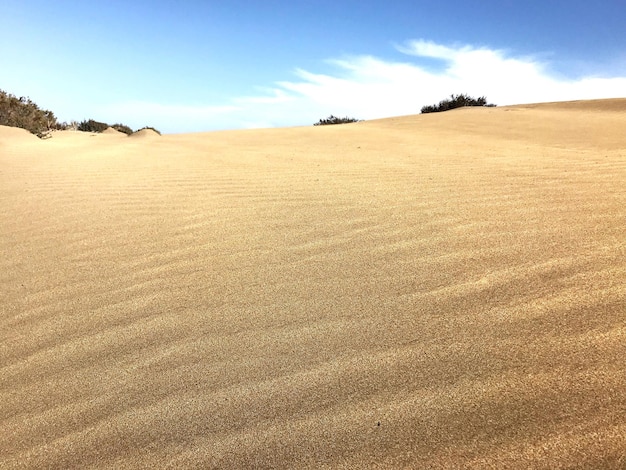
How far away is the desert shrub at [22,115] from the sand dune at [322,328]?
10529mm

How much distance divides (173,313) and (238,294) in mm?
309

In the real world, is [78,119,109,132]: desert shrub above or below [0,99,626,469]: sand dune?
above

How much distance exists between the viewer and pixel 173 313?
2.21m

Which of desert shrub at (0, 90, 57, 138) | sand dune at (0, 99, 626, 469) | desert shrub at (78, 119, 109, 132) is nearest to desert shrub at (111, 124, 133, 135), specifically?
desert shrub at (78, 119, 109, 132)

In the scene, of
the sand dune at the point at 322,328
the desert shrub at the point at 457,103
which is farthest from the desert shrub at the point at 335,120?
the sand dune at the point at 322,328

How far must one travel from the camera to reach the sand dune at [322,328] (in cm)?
139

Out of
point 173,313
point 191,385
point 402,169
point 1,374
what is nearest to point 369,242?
point 173,313

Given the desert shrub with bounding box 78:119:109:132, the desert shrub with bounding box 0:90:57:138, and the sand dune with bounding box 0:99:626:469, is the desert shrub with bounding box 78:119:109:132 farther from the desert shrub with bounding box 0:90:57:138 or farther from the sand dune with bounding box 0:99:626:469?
the sand dune with bounding box 0:99:626:469

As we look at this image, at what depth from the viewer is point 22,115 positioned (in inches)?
548

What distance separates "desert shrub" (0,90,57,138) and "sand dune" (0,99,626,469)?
415 inches

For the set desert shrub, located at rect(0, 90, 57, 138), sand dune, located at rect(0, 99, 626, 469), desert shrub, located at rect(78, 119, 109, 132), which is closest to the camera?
sand dune, located at rect(0, 99, 626, 469)

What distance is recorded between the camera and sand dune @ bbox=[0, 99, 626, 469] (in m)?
1.39

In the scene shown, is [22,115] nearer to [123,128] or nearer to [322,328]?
[123,128]

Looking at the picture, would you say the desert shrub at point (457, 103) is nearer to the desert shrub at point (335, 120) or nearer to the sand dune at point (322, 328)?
the desert shrub at point (335, 120)
